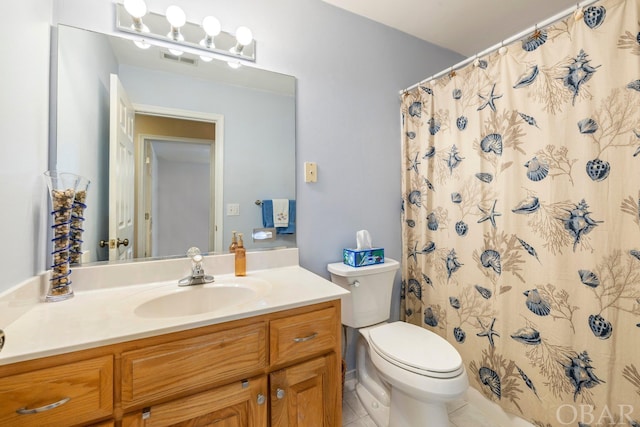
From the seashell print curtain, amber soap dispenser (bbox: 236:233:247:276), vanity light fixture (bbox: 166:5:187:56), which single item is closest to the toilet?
the seashell print curtain

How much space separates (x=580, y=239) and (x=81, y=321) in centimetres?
179

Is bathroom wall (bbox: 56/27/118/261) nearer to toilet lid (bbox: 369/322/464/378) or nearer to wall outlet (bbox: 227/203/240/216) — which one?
wall outlet (bbox: 227/203/240/216)

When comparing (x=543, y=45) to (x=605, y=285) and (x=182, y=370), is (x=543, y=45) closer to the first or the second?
(x=605, y=285)

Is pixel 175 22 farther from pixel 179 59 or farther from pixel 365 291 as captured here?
pixel 365 291

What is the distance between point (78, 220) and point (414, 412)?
1583 mm

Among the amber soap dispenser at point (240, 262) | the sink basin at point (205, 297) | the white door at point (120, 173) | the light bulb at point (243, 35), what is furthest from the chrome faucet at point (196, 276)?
the light bulb at point (243, 35)

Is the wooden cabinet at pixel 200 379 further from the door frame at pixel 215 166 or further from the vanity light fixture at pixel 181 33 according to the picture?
the vanity light fixture at pixel 181 33

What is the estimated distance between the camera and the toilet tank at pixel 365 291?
149 centimetres

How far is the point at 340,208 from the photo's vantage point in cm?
167

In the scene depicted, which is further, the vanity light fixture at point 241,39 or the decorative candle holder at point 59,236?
the vanity light fixture at point 241,39

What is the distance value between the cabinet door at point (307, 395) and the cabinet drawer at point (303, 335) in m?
0.05

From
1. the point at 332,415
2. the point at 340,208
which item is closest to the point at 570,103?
the point at 340,208

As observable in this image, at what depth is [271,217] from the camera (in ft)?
4.87

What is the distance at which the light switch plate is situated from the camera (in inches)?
61.3
